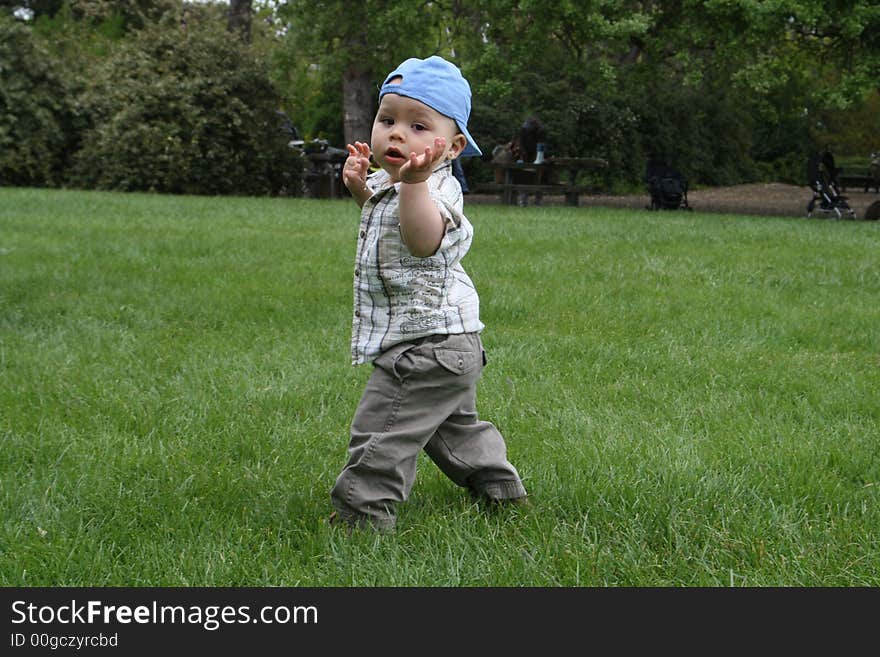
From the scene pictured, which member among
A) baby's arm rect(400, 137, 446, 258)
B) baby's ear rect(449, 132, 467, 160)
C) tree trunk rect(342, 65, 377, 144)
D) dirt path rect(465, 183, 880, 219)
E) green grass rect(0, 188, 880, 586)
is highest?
tree trunk rect(342, 65, 377, 144)

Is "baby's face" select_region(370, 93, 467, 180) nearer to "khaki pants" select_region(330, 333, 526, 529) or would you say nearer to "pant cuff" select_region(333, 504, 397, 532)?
"khaki pants" select_region(330, 333, 526, 529)

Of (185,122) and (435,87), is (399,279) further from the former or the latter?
(185,122)

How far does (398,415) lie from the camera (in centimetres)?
279

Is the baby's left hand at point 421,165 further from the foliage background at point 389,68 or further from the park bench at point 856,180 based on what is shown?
the park bench at point 856,180

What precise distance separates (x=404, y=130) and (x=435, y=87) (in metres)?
0.14

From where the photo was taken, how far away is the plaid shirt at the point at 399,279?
2736mm

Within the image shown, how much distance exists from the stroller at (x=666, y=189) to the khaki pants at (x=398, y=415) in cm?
1553

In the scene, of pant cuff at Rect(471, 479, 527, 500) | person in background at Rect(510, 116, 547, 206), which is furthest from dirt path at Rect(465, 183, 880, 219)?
pant cuff at Rect(471, 479, 527, 500)

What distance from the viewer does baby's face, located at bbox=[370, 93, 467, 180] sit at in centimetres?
261

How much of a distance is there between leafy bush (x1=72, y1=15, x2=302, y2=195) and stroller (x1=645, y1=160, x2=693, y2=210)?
744 centimetres

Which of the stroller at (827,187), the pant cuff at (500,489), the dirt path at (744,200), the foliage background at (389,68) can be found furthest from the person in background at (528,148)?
the pant cuff at (500,489)

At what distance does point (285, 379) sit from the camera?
4.71 metres

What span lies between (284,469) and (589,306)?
355 centimetres

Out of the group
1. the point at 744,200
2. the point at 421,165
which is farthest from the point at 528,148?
the point at 421,165
